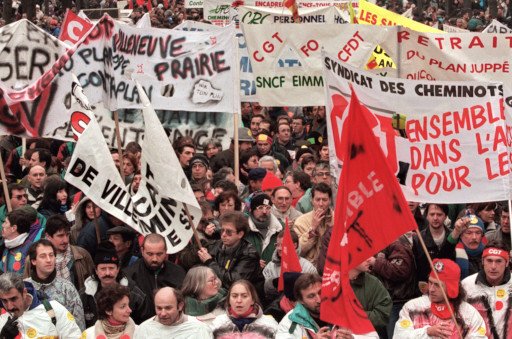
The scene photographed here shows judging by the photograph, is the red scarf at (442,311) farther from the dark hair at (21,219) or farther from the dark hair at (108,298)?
the dark hair at (21,219)

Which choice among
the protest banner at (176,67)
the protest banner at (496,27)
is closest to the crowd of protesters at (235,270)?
the protest banner at (176,67)

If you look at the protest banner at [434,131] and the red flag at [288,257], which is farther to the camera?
the protest banner at [434,131]

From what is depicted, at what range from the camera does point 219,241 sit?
10648 millimetres

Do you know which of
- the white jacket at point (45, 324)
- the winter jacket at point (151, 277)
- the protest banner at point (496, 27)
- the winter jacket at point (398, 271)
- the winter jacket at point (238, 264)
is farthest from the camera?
the protest banner at point (496, 27)

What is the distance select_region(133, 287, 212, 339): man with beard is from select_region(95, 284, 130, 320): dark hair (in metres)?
0.22

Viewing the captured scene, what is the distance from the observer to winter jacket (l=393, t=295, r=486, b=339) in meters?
9.02

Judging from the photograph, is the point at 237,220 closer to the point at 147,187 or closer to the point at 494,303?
the point at 147,187

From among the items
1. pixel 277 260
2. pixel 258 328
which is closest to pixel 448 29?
pixel 277 260

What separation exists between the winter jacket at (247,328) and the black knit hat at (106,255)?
3.24ft

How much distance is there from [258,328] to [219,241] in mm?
1757

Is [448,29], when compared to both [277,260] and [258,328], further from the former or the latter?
[258,328]

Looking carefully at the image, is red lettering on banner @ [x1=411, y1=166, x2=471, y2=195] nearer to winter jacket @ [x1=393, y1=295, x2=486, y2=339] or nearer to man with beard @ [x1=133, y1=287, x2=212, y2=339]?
winter jacket @ [x1=393, y1=295, x2=486, y2=339]

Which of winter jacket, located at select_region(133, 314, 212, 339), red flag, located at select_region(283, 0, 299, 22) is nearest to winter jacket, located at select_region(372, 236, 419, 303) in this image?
winter jacket, located at select_region(133, 314, 212, 339)

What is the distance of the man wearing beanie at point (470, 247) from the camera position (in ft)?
34.4
